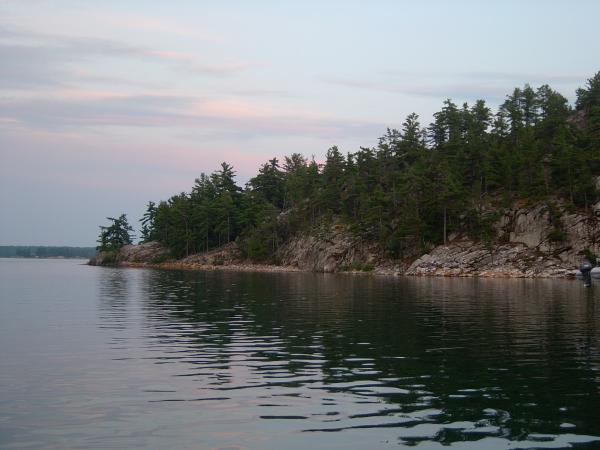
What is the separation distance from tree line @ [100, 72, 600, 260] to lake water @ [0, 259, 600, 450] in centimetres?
8419

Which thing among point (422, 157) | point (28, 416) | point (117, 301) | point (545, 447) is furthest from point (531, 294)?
point (422, 157)

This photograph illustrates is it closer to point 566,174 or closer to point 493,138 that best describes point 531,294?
point 566,174

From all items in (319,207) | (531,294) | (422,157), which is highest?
(422,157)

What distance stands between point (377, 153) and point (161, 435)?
159 m

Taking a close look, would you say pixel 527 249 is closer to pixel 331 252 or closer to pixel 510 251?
pixel 510 251

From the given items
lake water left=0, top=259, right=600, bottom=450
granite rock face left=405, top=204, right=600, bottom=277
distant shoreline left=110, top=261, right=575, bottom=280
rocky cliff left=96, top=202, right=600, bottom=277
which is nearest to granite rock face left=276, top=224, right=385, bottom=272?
rocky cliff left=96, top=202, right=600, bottom=277

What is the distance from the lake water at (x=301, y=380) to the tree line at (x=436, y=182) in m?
→ 84.2

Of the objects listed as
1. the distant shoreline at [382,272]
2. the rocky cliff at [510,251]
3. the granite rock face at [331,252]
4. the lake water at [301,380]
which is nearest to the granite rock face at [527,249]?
the rocky cliff at [510,251]

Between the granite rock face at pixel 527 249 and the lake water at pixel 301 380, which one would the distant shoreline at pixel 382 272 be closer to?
the granite rock face at pixel 527 249

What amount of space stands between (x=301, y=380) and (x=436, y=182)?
12061cm

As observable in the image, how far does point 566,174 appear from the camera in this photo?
119 meters

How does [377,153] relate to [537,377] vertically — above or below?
above

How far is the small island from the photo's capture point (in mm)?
114250

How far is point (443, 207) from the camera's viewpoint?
129750 millimetres
